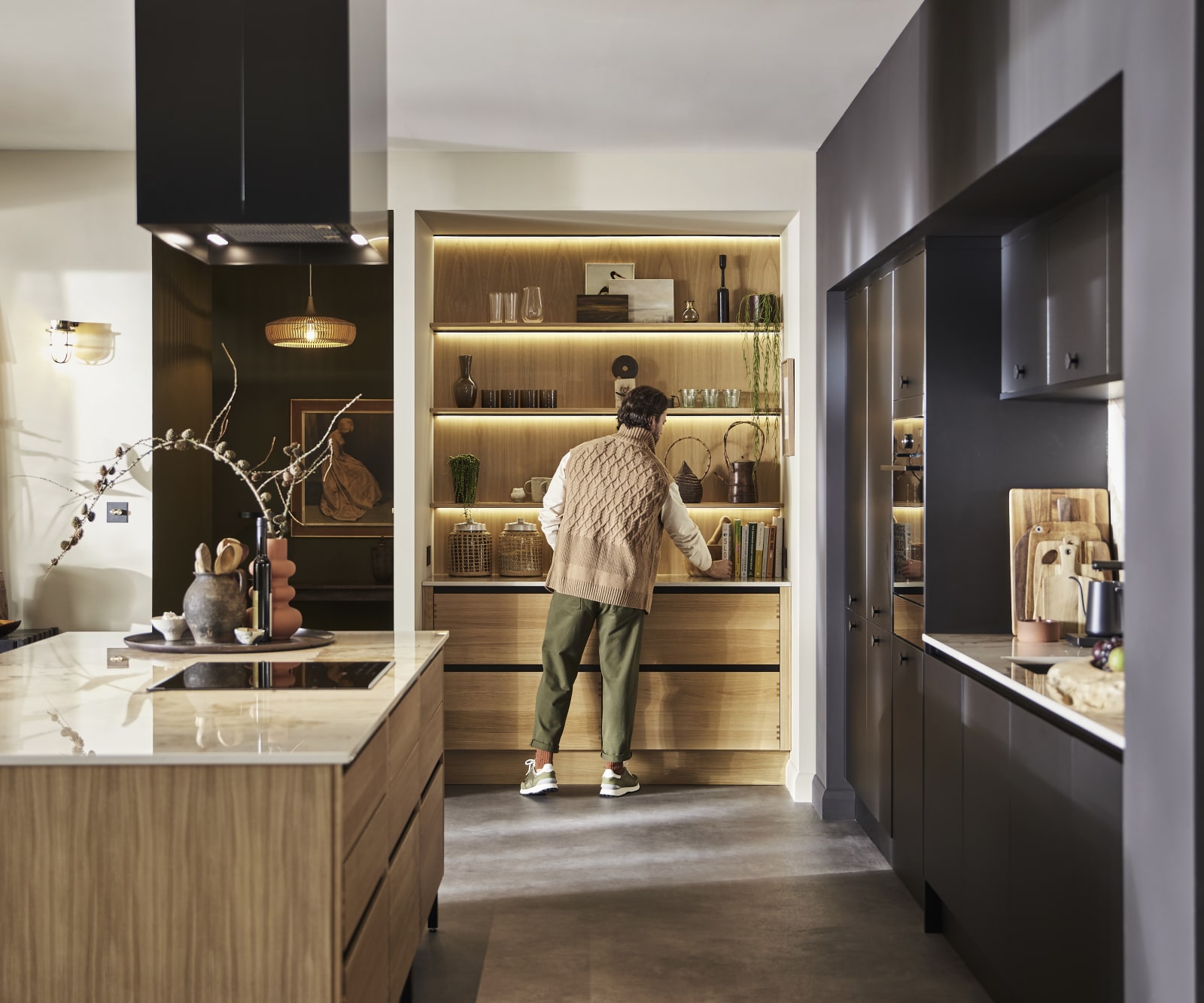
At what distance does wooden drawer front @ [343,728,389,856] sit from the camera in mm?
1857

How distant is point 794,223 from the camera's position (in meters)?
4.75

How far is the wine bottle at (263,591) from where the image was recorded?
9.29 ft

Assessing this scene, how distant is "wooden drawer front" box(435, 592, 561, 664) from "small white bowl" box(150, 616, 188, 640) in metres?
1.97

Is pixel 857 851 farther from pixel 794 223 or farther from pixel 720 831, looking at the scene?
pixel 794 223

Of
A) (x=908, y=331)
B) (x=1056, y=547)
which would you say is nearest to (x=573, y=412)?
(x=908, y=331)

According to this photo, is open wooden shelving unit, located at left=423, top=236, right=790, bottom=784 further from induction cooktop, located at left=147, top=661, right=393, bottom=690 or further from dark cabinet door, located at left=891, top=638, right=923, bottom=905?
induction cooktop, located at left=147, top=661, right=393, bottom=690

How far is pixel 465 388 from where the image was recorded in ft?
16.7

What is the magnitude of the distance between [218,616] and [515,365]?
2.71 meters

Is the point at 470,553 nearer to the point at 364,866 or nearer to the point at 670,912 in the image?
the point at 670,912

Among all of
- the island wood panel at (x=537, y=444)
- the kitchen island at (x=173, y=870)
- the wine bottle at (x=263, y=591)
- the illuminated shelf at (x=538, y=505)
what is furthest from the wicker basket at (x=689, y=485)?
the kitchen island at (x=173, y=870)

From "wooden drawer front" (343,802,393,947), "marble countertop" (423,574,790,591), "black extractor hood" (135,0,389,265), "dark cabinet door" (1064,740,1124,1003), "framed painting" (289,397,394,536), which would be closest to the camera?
"wooden drawer front" (343,802,393,947)

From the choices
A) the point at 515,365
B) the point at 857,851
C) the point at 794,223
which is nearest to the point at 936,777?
the point at 857,851

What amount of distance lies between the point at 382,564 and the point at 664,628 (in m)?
2.72

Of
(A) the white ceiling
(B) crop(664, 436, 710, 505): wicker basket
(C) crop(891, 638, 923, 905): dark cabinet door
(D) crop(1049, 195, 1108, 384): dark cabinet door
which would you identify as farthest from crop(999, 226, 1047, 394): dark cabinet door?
(B) crop(664, 436, 710, 505): wicker basket
